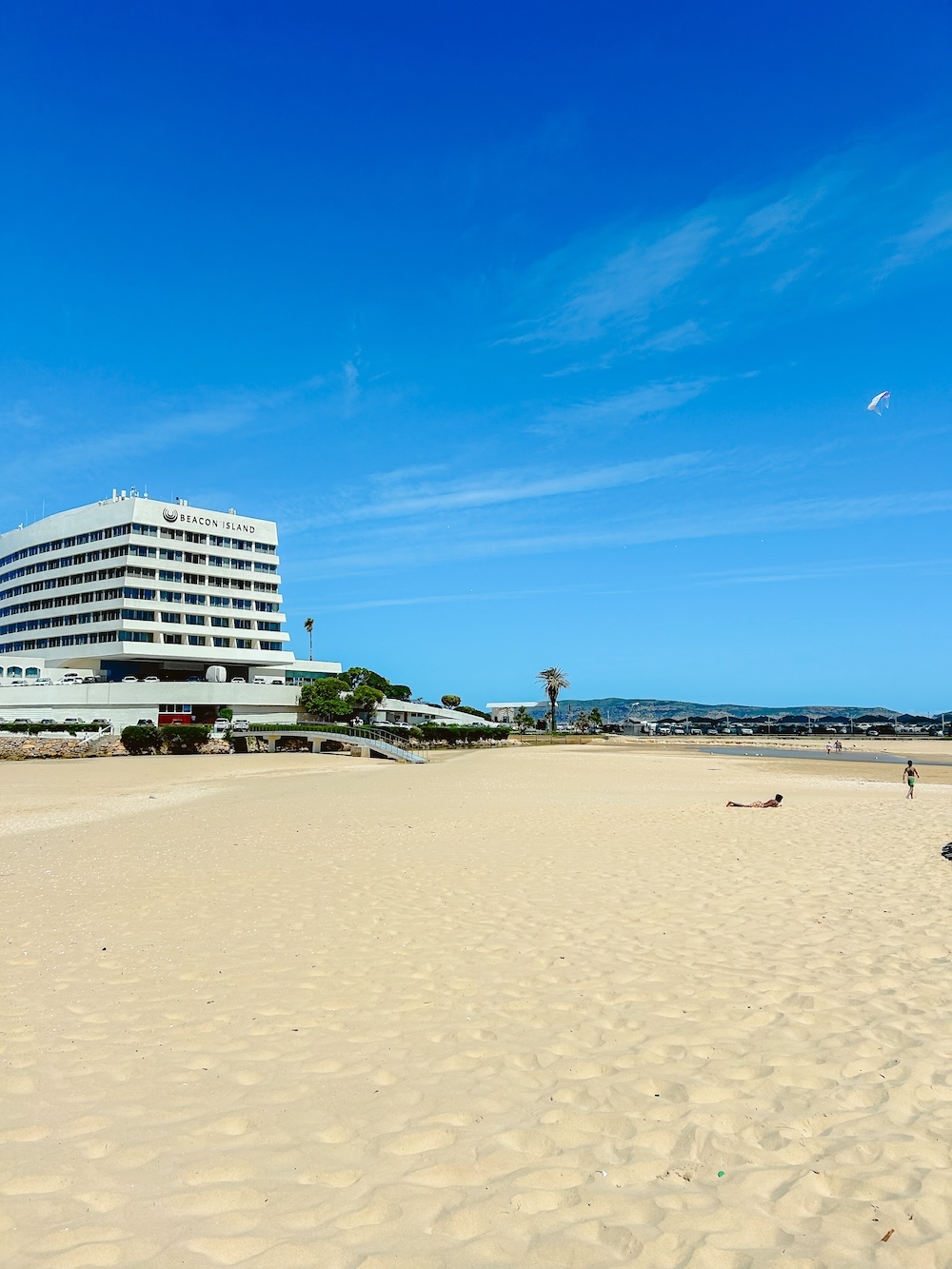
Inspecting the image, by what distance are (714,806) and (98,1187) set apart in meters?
22.0

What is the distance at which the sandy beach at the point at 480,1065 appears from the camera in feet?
13.4

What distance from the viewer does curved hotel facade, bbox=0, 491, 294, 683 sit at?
8500 centimetres

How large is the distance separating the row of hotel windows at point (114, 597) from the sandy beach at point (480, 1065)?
253ft

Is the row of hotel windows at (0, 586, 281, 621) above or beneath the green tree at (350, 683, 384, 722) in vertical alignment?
above

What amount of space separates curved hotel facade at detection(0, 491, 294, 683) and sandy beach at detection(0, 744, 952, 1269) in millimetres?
76768

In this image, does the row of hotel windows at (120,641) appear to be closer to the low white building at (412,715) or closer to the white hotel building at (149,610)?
the white hotel building at (149,610)

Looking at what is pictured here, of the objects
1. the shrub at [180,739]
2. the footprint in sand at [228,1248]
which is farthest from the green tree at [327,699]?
the footprint in sand at [228,1248]

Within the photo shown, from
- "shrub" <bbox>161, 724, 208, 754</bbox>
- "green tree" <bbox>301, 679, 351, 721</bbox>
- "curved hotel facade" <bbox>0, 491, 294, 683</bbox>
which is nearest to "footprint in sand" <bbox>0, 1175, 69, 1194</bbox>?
"shrub" <bbox>161, 724, 208, 754</bbox>

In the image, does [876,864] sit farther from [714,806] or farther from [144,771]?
[144,771]

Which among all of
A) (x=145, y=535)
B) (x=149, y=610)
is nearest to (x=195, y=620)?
(x=149, y=610)

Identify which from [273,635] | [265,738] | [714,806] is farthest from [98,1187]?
[273,635]

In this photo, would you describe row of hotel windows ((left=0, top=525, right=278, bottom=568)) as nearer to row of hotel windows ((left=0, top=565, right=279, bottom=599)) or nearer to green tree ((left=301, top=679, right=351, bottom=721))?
row of hotel windows ((left=0, top=565, right=279, bottom=599))

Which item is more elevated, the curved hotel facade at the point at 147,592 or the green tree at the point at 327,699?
the curved hotel facade at the point at 147,592

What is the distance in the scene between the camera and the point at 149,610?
Result: 8481 centimetres
